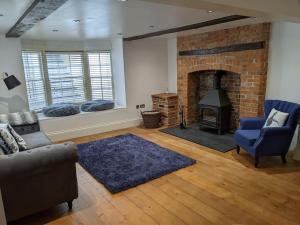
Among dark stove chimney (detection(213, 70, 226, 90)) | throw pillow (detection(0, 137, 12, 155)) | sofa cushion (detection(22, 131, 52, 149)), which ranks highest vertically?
dark stove chimney (detection(213, 70, 226, 90))

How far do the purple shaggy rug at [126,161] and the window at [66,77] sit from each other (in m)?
1.71

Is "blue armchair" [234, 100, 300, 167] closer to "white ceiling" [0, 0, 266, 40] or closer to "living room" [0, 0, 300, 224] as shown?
"living room" [0, 0, 300, 224]

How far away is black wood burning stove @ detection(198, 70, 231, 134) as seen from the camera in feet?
16.6

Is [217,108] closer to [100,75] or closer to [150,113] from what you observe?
[150,113]

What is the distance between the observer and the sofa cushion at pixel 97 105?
18.9ft

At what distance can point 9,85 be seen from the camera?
448cm

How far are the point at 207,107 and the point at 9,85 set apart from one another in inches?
158

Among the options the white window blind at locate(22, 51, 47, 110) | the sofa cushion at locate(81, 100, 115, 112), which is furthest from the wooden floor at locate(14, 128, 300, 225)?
the white window blind at locate(22, 51, 47, 110)

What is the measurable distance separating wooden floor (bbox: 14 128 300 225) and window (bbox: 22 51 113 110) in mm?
2664

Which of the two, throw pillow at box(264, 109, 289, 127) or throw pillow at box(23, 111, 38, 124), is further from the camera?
throw pillow at box(23, 111, 38, 124)

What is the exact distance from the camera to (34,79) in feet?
17.9

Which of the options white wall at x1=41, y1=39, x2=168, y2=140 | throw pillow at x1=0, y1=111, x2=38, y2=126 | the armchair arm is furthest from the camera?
white wall at x1=41, y1=39, x2=168, y2=140

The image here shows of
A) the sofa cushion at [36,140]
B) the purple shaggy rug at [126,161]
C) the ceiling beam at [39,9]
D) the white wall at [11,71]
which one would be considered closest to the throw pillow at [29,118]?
the sofa cushion at [36,140]

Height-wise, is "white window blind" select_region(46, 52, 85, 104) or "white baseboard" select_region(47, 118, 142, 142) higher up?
"white window blind" select_region(46, 52, 85, 104)
